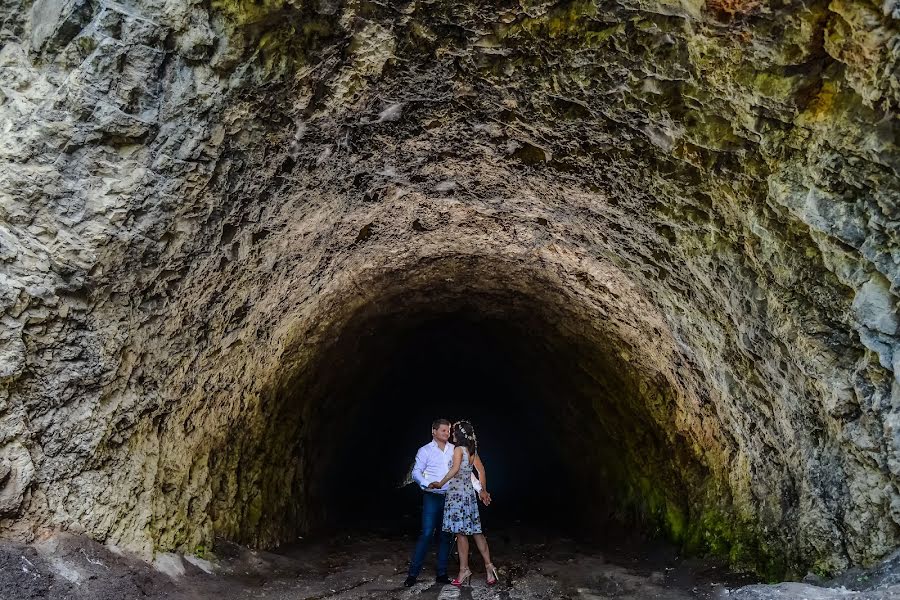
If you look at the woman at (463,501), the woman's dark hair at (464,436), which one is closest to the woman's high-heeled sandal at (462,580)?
the woman at (463,501)

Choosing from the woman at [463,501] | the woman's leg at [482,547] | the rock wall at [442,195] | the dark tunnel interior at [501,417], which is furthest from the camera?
the dark tunnel interior at [501,417]

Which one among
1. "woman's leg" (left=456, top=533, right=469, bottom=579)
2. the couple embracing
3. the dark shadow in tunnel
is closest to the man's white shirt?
the couple embracing

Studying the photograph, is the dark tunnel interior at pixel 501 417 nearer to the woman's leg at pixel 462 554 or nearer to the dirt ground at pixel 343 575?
the dirt ground at pixel 343 575

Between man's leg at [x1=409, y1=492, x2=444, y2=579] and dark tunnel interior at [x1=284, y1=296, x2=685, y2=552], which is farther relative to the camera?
dark tunnel interior at [x1=284, y1=296, x2=685, y2=552]

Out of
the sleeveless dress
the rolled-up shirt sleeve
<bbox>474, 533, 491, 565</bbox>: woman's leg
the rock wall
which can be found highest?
the rock wall

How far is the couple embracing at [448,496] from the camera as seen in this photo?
6.81m

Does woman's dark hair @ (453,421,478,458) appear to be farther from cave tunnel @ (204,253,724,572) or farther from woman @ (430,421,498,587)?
cave tunnel @ (204,253,724,572)

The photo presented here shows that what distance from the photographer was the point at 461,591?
6613 mm

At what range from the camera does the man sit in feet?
22.4

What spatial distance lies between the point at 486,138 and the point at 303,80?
1625mm

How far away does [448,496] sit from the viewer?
695 cm

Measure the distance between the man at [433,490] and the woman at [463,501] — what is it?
0.32 feet

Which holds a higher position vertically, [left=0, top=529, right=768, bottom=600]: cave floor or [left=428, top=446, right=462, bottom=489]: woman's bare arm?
[left=428, top=446, right=462, bottom=489]: woman's bare arm

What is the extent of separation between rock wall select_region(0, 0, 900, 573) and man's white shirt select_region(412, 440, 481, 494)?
2.11 meters
